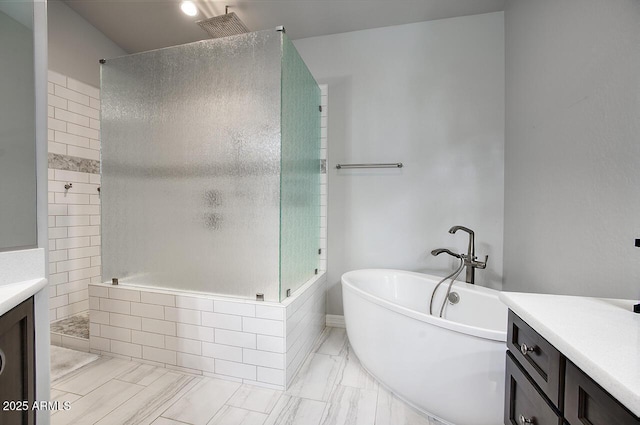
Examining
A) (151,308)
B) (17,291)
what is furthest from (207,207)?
(17,291)

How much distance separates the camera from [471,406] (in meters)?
1.22

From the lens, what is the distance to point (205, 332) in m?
1.71

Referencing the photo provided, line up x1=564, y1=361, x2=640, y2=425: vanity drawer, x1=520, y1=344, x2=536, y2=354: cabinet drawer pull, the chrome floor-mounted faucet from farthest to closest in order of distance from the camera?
the chrome floor-mounted faucet < x1=520, y1=344, x2=536, y2=354: cabinet drawer pull < x1=564, y1=361, x2=640, y2=425: vanity drawer

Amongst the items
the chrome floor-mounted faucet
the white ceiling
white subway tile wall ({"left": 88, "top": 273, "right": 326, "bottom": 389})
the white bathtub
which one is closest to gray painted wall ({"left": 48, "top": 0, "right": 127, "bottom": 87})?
the white ceiling

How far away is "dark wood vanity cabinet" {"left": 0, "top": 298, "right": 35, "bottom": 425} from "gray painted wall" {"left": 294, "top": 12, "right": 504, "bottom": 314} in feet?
6.53

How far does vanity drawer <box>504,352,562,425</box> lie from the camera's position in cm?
71

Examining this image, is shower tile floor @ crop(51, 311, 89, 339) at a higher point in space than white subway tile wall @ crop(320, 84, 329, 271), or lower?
lower

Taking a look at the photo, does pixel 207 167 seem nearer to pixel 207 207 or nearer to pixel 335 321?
pixel 207 207

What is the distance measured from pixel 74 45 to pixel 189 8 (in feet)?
3.74

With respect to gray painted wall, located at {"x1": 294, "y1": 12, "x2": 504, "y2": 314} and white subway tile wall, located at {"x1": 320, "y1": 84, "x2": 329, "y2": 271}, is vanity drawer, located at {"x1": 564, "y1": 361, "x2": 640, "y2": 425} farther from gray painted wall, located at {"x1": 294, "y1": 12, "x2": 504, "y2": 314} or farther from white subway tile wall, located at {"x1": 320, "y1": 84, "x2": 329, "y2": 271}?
white subway tile wall, located at {"x1": 320, "y1": 84, "x2": 329, "y2": 271}

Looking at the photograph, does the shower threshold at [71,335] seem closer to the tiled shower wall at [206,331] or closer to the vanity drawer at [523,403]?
the tiled shower wall at [206,331]

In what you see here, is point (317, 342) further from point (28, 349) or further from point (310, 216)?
point (28, 349)

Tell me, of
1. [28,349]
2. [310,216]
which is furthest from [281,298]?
[28,349]

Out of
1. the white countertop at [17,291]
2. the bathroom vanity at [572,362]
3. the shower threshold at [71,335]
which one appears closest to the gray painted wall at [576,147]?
the bathroom vanity at [572,362]
